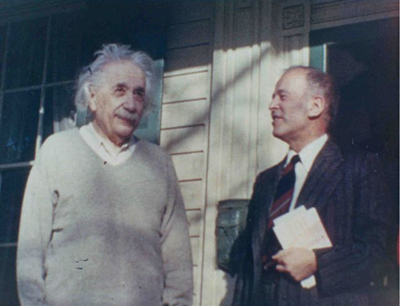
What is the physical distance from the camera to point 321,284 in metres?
2.74

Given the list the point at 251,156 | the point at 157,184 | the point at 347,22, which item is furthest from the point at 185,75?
the point at 157,184

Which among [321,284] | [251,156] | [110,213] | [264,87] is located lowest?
[321,284]

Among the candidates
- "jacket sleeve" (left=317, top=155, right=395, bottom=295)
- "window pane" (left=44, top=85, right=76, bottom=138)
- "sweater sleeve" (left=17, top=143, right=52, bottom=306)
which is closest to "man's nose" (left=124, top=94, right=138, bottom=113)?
"sweater sleeve" (left=17, top=143, right=52, bottom=306)

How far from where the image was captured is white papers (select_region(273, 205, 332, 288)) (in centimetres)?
279

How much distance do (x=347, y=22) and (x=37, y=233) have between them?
2.06 meters

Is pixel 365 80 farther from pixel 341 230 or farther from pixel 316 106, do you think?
pixel 341 230

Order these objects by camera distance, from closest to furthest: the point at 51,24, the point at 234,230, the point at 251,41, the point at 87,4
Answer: the point at 234,230 → the point at 251,41 → the point at 87,4 → the point at 51,24

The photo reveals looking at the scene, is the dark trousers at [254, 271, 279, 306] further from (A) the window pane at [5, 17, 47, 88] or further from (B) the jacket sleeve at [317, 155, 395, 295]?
(A) the window pane at [5, 17, 47, 88]

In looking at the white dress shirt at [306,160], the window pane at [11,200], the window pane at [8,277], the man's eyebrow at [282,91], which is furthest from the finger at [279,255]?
the window pane at [11,200]

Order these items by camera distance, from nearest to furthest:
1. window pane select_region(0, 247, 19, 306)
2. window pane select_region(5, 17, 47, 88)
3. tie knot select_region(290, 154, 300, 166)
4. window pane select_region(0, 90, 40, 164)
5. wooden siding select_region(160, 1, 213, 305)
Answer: tie knot select_region(290, 154, 300, 166)
wooden siding select_region(160, 1, 213, 305)
window pane select_region(0, 247, 19, 306)
window pane select_region(0, 90, 40, 164)
window pane select_region(5, 17, 47, 88)

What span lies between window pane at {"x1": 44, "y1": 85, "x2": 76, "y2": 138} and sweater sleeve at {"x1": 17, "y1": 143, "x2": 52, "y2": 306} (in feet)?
5.76

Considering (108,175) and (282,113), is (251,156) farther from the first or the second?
(108,175)

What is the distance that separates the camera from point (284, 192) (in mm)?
3059

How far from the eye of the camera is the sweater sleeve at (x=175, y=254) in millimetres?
2920
